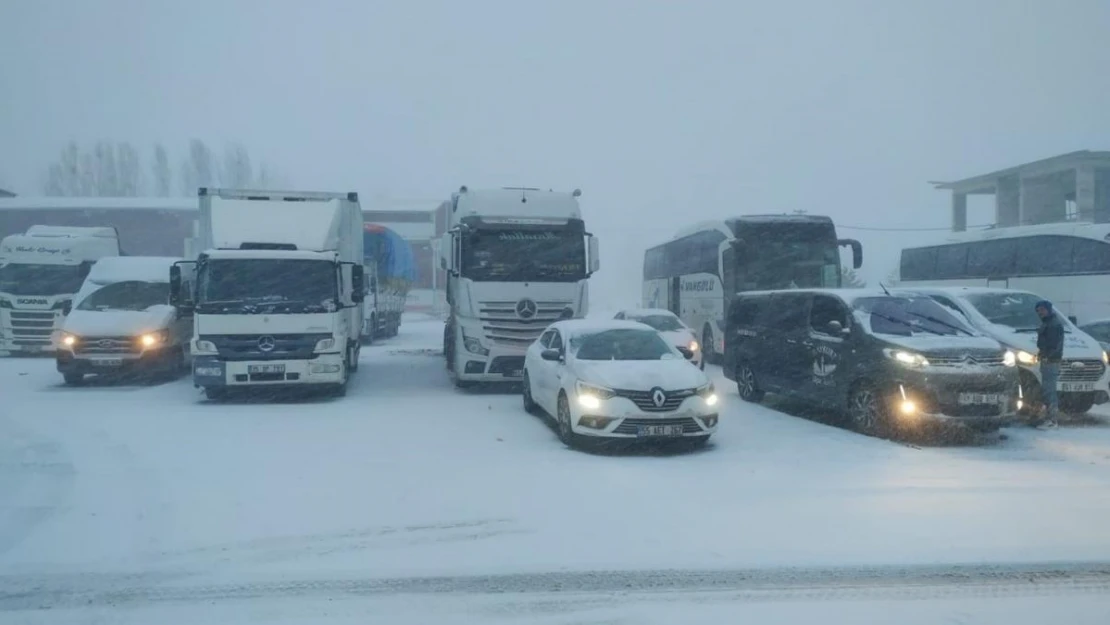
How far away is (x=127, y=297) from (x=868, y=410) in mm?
15507

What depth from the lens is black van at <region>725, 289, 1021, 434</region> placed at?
1165cm

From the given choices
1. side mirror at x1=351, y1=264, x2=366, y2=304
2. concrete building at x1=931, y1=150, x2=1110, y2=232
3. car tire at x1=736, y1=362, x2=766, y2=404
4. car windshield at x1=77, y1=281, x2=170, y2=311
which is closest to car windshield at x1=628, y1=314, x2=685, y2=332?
car tire at x1=736, y1=362, x2=766, y2=404

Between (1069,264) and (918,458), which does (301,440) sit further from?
(1069,264)

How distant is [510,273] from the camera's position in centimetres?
1731

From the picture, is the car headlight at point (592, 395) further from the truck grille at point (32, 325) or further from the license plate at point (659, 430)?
the truck grille at point (32, 325)

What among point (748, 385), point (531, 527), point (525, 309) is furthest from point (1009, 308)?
point (531, 527)

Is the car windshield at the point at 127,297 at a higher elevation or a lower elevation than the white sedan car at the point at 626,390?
higher

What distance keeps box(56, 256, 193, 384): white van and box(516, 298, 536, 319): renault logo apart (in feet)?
25.1

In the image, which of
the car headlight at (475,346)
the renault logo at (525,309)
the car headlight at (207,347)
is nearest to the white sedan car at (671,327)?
the renault logo at (525,309)

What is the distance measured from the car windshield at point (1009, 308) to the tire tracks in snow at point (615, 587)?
31.7 ft

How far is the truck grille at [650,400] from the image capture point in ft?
35.9

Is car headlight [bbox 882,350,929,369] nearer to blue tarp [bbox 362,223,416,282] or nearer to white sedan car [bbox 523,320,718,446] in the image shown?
white sedan car [bbox 523,320,718,446]

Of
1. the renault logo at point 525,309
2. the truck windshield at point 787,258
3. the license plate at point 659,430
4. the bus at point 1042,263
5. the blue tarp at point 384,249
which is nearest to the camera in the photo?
the license plate at point 659,430

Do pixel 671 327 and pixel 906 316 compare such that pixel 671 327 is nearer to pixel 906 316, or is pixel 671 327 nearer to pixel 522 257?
pixel 522 257
